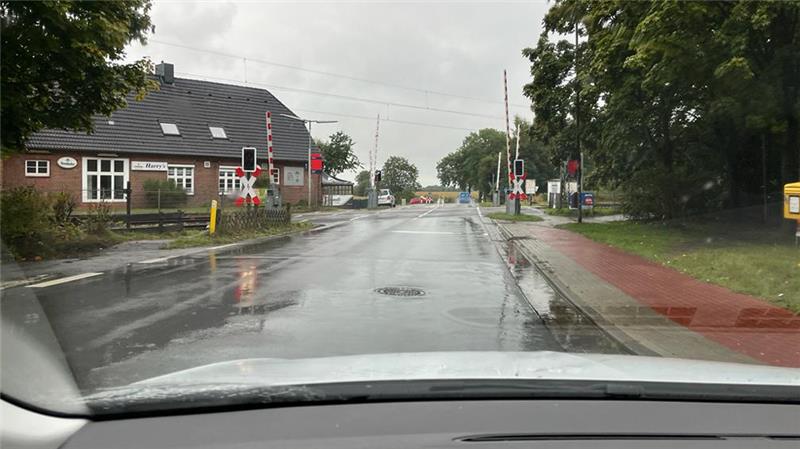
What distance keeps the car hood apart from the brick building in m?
28.3

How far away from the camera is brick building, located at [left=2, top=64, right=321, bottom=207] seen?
36.3 metres

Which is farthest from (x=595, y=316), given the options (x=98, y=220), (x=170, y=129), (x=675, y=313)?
(x=170, y=129)

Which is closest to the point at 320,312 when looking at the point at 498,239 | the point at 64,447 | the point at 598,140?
the point at 64,447

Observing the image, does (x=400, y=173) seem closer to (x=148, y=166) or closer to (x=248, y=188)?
(x=148, y=166)

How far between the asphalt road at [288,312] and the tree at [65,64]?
3.90m

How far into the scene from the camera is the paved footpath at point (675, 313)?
6.60m

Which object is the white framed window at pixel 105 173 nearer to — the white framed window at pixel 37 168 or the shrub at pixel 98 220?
the white framed window at pixel 37 168

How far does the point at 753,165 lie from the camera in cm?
2491

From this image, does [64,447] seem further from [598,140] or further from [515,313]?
[598,140]

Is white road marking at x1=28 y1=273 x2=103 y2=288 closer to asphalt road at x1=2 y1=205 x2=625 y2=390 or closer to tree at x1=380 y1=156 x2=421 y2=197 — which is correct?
asphalt road at x1=2 y1=205 x2=625 y2=390

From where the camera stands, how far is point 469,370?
2854 mm

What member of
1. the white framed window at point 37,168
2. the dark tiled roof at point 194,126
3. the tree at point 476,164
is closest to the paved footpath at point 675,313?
the dark tiled roof at point 194,126

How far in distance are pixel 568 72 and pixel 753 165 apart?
27.7 feet

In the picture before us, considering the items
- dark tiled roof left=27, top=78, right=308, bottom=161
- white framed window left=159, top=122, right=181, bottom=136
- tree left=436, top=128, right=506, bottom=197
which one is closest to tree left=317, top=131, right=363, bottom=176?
dark tiled roof left=27, top=78, right=308, bottom=161
